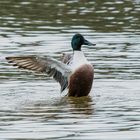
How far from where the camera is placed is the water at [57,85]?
12445 mm

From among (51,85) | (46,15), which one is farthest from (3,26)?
(51,85)

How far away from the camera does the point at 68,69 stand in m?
15.7

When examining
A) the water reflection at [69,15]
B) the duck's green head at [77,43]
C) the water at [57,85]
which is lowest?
the water reflection at [69,15]

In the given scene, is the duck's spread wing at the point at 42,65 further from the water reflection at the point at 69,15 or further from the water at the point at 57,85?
the water reflection at the point at 69,15

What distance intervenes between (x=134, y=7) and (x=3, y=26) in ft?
18.3

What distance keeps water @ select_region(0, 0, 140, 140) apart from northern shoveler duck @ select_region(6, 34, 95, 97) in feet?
0.67

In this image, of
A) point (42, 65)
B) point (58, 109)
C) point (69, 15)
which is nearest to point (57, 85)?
point (42, 65)

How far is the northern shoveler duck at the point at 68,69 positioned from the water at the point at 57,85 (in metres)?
0.20

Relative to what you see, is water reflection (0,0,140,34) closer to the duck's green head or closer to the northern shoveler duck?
the duck's green head

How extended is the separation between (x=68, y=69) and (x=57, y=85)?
3.49 ft

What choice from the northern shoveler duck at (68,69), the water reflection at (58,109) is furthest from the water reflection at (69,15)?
the water reflection at (58,109)

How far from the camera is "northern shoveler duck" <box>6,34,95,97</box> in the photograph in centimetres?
1549

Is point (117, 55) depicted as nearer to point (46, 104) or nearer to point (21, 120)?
point (46, 104)

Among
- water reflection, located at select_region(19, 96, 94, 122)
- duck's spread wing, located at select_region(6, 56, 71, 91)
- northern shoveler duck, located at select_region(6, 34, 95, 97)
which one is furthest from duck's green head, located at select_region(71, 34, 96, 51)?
water reflection, located at select_region(19, 96, 94, 122)
